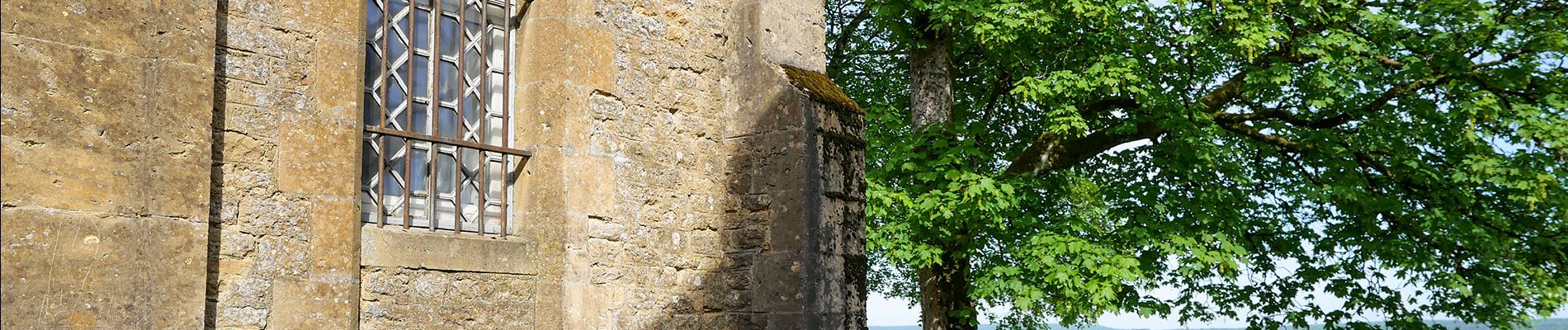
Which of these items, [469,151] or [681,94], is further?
[681,94]

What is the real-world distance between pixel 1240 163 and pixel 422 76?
8417 millimetres

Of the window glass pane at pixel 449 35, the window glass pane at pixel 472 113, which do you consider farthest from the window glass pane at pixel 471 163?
the window glass pane at pixel 449 35

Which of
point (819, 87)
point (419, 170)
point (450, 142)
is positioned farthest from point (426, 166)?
point (819, 87)

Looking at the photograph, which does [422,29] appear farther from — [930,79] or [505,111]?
[930,79]

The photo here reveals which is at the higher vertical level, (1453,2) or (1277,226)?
(1453,2)

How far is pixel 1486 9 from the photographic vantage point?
37.1 ft

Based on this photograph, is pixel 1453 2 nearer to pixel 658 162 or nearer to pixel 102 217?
pixel 658 162

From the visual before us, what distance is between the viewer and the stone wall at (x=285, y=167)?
4.61 m

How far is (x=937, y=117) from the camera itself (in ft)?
42.6

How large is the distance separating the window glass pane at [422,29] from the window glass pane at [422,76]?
0.05m

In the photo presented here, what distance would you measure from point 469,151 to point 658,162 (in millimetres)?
976

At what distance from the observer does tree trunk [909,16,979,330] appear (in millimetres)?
12805

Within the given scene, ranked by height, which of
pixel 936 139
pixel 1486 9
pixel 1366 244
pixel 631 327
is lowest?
pixel 631 327

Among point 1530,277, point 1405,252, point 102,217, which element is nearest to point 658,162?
point 102,217
